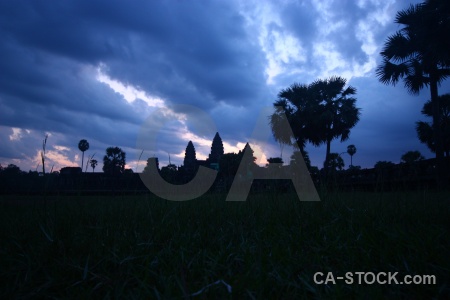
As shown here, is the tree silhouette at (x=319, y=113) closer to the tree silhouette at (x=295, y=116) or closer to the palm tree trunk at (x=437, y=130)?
the tree silhouette at (x=295, y=116)

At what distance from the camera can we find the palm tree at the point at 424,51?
39.1 ft

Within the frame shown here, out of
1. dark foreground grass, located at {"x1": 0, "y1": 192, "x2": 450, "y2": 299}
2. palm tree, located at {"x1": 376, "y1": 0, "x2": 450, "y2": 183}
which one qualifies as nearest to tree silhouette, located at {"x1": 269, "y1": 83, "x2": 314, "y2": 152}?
palm tree, located at {"x1": 376, "y1": 0, "x2": 450, "y2": 183}

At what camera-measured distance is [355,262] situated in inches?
70.1

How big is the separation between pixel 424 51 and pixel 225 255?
52.8 feet

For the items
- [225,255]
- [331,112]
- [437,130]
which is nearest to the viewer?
[225,255]

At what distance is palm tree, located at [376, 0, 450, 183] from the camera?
Answer: 1193cm

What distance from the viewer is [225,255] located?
201cm

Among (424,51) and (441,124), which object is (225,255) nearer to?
(424,51)

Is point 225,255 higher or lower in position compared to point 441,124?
lower

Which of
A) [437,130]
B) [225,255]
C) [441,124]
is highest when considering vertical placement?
[441,124]

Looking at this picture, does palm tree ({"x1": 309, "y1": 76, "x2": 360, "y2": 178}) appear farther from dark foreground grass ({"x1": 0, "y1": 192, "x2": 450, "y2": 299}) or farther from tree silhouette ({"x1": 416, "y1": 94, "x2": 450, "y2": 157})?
dark foreground grass ({"x1": 0, "y1": 192, "x2": 450, "y2": 299})

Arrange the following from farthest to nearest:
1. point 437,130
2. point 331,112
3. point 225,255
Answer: point 331,112 < point 437,130 < point 225,255

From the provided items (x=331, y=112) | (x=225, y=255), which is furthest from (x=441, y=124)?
(x=225, y=255)

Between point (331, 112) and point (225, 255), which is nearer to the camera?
point (225, 255)
